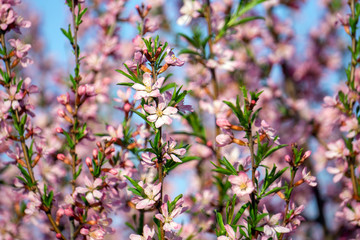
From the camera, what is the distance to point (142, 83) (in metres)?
1.70

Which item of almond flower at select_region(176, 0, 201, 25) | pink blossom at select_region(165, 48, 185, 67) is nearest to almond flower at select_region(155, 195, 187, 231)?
pink blossom at select_region(165, 48, 185, 67)

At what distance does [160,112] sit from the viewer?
165 centimetres

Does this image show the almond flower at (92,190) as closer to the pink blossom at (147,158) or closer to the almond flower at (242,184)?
the pink blossom at (147,158)

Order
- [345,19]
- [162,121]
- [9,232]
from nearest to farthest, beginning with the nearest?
[162,121] < [345,19] < [9,232]

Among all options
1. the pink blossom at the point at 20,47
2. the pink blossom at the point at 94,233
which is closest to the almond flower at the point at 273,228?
the pink blossom at the point at 94,233

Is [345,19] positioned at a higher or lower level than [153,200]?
higher

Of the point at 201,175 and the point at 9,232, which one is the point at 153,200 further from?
the point at 201,175

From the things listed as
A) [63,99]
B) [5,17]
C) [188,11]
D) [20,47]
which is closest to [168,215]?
[63,99]

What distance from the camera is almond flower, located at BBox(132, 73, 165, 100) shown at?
1.61m

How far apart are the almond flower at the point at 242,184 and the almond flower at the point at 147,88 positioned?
46cm

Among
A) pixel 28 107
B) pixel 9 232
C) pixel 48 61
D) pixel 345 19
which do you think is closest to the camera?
pixel 28 107

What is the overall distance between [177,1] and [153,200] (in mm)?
3790

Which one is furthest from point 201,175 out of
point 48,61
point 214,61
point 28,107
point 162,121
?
point 48,61

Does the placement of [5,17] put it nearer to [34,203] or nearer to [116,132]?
[116,132]
